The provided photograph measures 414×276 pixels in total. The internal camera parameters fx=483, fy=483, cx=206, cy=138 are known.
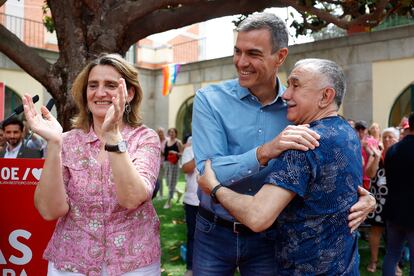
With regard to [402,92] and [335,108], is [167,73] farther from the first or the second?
[335,108]

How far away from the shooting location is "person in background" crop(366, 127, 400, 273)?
609cm

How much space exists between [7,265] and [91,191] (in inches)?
61.9

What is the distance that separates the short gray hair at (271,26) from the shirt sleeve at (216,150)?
1.39 feet

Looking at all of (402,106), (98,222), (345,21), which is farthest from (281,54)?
(402,106)

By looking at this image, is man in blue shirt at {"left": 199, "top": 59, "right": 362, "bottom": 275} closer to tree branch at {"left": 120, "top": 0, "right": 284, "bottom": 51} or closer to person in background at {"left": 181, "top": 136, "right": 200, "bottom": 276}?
tree branch at {"left": 120, "top": 0, "right": 284, "bottom": 51}

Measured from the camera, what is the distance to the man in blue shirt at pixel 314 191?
195cm

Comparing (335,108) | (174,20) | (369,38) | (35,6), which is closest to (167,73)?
(35,6)

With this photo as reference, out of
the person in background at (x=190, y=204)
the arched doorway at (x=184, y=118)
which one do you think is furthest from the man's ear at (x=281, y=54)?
the arched doorway at (x=184, y=118)

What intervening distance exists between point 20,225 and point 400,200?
11.9 ft

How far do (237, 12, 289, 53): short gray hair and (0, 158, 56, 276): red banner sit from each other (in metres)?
1.96

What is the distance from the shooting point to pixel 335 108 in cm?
213

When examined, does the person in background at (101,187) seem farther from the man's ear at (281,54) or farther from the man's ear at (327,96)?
the man's ear at (327,96)

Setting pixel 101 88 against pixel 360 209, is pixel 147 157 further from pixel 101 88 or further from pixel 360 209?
pixel 360 209

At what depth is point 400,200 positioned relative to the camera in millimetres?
4949
